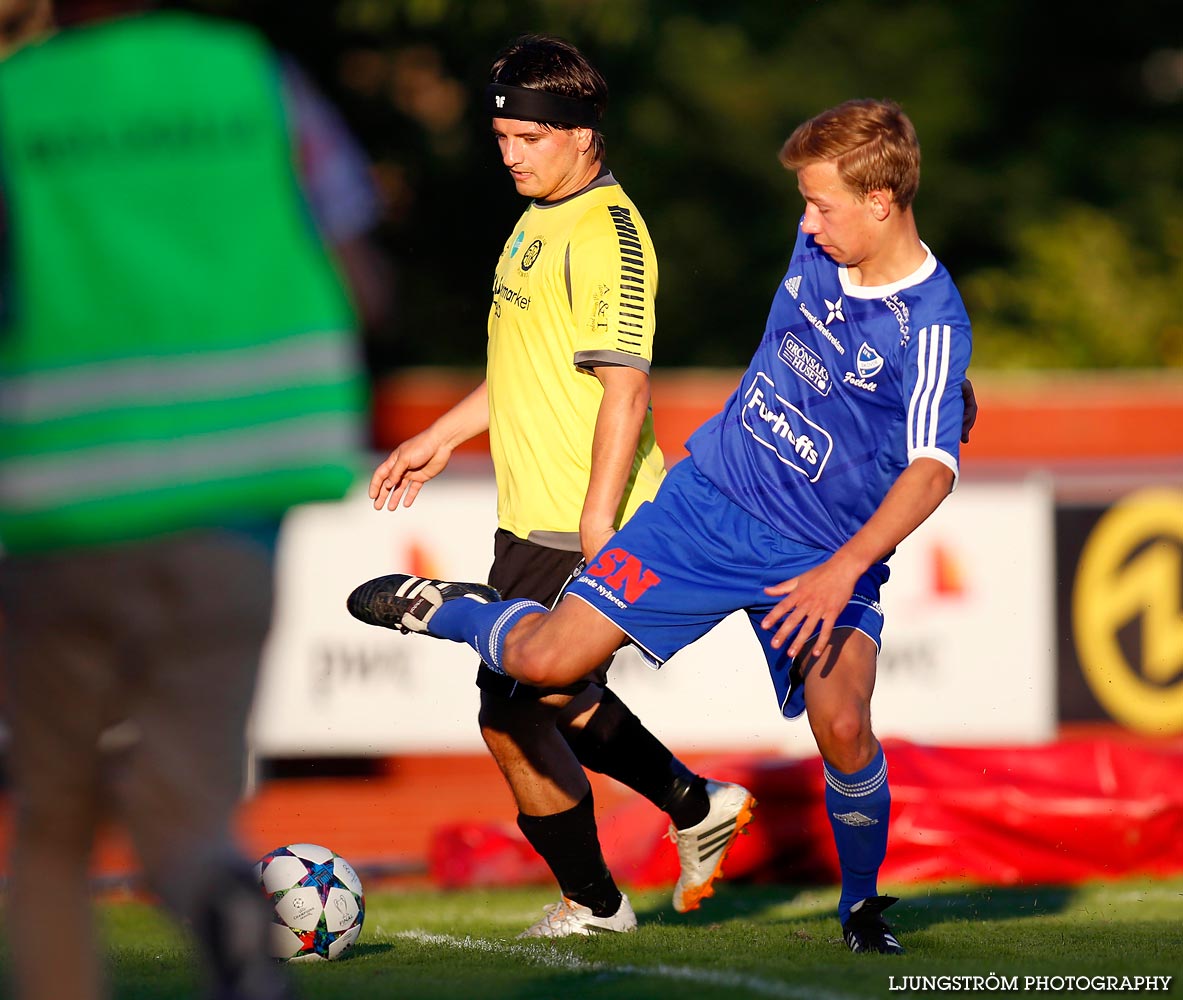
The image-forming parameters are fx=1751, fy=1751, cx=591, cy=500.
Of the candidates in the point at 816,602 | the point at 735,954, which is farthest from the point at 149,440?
the point at 735,954

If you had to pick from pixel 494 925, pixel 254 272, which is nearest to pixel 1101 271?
pixel 494 925

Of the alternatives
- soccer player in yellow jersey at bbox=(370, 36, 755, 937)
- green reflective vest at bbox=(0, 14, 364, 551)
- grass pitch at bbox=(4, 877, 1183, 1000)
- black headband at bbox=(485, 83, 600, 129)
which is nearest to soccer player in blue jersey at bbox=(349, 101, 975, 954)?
soccer player in yellow jersey at bbox=(370, 36, 755, 937)

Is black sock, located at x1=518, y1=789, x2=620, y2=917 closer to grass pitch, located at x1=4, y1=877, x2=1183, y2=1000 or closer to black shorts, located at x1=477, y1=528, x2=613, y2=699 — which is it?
grass pitch, located at x1=4, y1=877, x2=1183, y2=1000

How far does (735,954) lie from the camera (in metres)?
5.04

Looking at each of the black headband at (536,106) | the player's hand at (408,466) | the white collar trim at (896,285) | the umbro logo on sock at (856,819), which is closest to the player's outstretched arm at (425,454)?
the player's hand at (408,466)

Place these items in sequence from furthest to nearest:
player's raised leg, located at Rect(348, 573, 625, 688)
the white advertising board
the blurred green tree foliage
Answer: the blurred green tree foliage → the white advertising board → player's raised leg, located at Rect(348, 573, 625, 688)

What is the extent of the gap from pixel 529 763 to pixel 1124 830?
3.41 meters

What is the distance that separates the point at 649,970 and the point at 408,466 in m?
1.74

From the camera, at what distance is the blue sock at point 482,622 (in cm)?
502

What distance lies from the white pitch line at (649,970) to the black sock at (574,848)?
0.80 feet

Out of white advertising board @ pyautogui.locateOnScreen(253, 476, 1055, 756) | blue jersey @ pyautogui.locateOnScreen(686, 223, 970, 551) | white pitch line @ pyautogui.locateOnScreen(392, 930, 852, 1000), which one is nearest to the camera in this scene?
white pitch line @ pyautogui.locateOnScreen(392, 930, 852, 1000)

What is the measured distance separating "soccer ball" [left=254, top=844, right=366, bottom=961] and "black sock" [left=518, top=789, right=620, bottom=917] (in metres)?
0.56

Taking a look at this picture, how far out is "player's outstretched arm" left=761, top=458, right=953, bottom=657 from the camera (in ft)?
14.3

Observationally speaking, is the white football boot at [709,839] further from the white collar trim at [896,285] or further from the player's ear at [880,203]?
the player's ear at [880,203]
